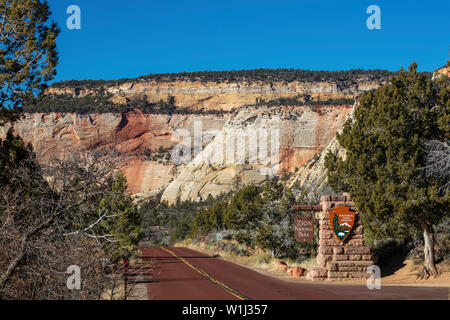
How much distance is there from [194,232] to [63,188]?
2251 inches

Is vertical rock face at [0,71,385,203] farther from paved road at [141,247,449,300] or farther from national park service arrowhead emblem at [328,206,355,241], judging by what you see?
paved road at [141,247,449,300]

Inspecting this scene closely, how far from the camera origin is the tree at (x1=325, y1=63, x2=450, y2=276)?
19203 mm

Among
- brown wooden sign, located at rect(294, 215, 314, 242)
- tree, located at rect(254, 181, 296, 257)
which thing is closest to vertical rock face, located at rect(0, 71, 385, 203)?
tree, located at rect(254, 181, 296, 257)

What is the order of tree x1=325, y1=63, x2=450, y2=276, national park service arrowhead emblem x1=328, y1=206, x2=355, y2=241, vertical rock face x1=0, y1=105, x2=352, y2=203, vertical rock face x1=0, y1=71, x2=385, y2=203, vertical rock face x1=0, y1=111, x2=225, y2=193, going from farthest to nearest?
vertical rock face x1=0, y1=111, x2=225, y2=193, vertical rock face x1=0, y1=71, x2=385, y2=203, vertical rock face x1=0, y1=105, x2=352, y2=203, national park service arrowhead emblem x1=328, y1=206, x2=355, y2=241, tree x1=325, y1=63, x2=450, y2=276

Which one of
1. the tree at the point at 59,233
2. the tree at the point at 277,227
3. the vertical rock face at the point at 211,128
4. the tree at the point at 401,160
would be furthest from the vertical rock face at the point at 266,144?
the tree at the point at 59,233

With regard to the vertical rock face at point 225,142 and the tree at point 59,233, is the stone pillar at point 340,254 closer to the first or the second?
the tree at point 59,233

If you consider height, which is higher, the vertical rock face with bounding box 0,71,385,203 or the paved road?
the vertical rock face with bounding box 0,71,385,203

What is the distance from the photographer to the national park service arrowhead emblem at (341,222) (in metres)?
20.6

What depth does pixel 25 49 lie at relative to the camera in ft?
59.0

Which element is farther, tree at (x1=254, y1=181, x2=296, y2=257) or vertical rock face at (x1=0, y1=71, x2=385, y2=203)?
vertical rock face at (x1=0, y1=71, x2=385, y2=203)

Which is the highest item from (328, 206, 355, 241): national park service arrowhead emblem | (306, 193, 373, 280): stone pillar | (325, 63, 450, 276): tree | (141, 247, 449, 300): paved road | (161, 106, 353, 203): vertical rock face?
(161, 106, 353, 203): vertical rock face

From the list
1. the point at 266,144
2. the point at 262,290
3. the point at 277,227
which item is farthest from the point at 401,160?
the point at 266,144

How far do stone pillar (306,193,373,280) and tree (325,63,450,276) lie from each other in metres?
0.75
